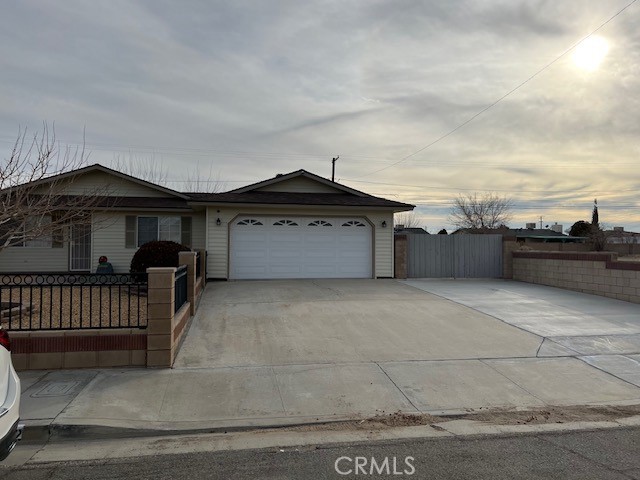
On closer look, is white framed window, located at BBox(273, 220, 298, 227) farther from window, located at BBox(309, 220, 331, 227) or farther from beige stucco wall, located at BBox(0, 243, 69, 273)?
beige stucco wall, located at BBox(0, 243, 69, 273)

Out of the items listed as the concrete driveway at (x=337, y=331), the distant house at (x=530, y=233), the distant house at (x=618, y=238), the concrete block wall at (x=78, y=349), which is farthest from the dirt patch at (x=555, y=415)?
the distant house at (x=618, y=238)

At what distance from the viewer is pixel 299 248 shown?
1608 cm

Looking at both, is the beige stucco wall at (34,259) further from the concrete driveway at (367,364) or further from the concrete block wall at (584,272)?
the concrete block wall at (584,272)

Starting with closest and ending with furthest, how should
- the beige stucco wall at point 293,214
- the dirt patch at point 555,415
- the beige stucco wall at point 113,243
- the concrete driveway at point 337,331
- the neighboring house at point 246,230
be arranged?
the dirt patch at point 555,415, the concrete driveway at point 337,331, the beige stucco wall at point 293,214, the neighboring house at point 246,230, the beige stucco wall at point 113,243

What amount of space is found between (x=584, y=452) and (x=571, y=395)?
1.81 metres

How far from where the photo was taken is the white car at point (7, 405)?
3.22 meters

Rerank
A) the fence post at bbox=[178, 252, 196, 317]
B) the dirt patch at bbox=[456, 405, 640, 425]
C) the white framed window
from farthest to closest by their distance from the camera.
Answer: the white framed window, the fence post at bbox=[178, 252, 196, 317], the dirt patch at bbox=[456, 405, 640, 425]

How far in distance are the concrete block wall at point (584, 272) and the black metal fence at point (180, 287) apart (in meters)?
11.5

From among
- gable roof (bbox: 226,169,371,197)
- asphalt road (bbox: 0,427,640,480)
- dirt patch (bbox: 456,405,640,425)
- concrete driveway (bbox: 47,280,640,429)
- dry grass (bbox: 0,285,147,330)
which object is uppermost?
gable roof (bbox: 226,169,371,197)

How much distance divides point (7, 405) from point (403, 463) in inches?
126

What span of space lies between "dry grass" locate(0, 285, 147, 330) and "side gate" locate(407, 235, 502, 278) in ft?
34.2

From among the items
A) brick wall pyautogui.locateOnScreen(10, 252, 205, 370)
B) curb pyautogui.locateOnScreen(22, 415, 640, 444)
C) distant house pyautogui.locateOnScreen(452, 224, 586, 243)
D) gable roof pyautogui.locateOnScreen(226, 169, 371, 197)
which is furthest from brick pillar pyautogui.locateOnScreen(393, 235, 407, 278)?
distant house pyautogui.locateOnScreen(452, 224, 586, 243)

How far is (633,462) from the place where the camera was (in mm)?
3965

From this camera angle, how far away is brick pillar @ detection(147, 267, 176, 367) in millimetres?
6480
